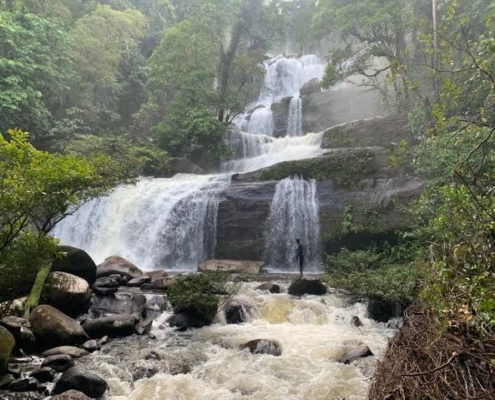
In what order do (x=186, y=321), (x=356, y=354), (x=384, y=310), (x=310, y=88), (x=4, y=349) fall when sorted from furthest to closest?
(x=310, y=88) < (x=384, y=310) < (x=186, y=321) < (x=356, y=354) < (x=4, y=349)

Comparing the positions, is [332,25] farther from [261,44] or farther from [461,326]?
[461,326]

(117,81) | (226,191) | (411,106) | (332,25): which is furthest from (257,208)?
(117,81)

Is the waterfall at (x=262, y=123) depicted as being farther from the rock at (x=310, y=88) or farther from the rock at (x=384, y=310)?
the rock at (x=384, y=310)

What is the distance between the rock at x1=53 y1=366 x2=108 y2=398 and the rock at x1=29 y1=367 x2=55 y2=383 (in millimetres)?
433

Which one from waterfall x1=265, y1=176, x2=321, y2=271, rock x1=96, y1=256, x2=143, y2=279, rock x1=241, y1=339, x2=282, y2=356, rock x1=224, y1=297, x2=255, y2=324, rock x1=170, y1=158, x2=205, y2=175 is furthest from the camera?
rock x1=170, y1=158, x2=205, y2=175

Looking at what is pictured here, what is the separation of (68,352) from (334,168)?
13878 mm

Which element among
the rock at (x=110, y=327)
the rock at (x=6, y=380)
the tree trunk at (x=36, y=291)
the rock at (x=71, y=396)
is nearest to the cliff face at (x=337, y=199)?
the rock at (x=110, y=327)

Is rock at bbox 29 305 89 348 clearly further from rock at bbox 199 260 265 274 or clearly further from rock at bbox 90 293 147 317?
rock at bbox 199 260 265 274

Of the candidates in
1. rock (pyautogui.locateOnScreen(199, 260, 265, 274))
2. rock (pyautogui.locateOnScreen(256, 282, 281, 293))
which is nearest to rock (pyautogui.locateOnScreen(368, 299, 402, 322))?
rock (pyautogui.locateOnScreen(256, 282, 281, 293))

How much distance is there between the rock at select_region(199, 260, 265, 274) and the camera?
16.0 meters

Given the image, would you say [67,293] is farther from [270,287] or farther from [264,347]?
[270,287]

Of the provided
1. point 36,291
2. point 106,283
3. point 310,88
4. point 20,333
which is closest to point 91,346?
point 20,333

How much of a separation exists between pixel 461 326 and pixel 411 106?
63.2 ft

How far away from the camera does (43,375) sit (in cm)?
660
